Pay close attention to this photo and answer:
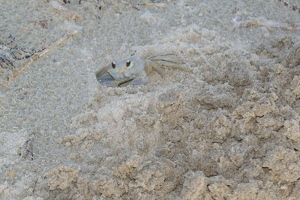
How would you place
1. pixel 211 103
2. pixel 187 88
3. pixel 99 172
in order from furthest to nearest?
1. pixel 187 88
2. pixel 211 103
3. pixel 99 172

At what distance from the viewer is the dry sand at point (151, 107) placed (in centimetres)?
172

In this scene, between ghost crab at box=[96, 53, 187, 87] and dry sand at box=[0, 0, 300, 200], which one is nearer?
dry sand at box=[0, 0, 300, 200]

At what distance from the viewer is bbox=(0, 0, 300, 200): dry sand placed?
5.65 ft

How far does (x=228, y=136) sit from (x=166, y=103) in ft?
1.08

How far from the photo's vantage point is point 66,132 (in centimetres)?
199

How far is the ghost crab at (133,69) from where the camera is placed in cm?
230

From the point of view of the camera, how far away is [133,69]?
2.34 m

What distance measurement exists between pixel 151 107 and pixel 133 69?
35cm

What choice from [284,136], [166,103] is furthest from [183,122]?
[284,136]

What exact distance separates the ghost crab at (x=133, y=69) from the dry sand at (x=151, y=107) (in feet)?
0.15

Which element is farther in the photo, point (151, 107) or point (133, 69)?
point (133, 69)

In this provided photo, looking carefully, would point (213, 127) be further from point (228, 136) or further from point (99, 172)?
point (99, 172)

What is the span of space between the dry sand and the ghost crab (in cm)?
5

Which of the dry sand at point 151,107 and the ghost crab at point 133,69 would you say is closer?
the dry sand at point 151,107
